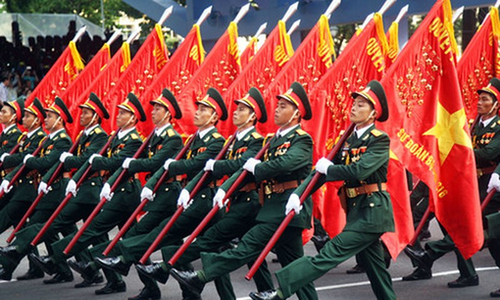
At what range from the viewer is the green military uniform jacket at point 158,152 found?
9641 mm

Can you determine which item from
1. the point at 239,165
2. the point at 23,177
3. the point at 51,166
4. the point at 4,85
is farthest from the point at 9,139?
the point at 4,85

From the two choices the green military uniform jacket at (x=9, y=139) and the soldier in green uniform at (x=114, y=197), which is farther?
the green military uniform jacket at (x=9, y=139)

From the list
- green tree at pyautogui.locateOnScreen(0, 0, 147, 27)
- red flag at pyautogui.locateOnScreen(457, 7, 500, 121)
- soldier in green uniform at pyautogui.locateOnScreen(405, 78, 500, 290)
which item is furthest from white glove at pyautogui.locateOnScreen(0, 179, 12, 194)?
green tree at pyautogui.locateOnScreen(0, 0, 147, 27)

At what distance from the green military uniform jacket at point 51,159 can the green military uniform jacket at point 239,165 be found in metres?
2.13

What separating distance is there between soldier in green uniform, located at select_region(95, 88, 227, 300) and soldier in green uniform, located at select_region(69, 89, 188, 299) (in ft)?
0.27

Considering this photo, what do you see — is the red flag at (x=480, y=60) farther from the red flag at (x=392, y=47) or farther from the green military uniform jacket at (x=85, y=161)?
the green military uniform jacket at (x=85, y=161)

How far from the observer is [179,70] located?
11.9 meters

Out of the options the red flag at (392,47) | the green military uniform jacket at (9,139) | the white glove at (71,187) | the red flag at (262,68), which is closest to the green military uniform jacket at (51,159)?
the white glove at (71,187)

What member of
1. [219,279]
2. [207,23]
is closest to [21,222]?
[219,279]

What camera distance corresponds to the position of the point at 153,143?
32.6 feet

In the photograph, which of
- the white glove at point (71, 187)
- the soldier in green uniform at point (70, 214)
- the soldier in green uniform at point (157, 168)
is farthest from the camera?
the soldier in green uniform at point (70, 214)

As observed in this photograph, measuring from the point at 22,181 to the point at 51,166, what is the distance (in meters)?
0.42

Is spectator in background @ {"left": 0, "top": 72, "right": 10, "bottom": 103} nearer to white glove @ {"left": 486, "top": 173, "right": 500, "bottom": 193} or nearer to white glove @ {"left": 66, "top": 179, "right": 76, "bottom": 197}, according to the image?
white glove @ {"left": 66, "top": 179, "right": 76, "bottom": 197}

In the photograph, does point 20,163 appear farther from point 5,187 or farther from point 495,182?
point 495,182
